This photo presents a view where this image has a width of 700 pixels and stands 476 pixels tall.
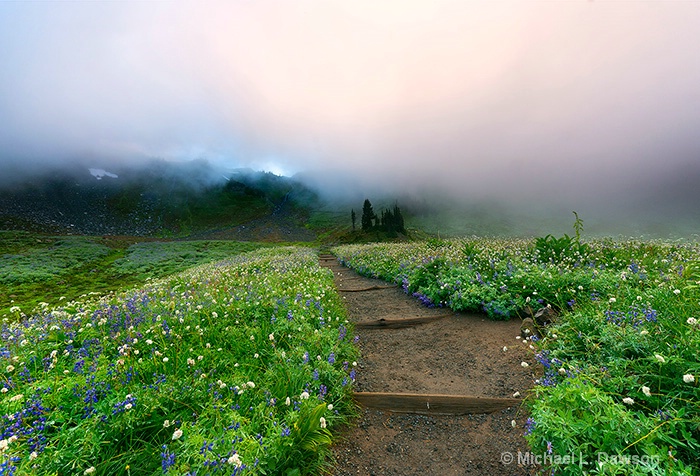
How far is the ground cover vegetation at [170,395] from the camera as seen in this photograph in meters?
3.06

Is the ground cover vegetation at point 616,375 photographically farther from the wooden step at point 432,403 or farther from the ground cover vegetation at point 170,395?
the ground cover vegetation at point 170,395

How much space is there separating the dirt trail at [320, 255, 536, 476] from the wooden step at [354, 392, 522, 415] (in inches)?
3.6

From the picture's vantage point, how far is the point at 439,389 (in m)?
5.26

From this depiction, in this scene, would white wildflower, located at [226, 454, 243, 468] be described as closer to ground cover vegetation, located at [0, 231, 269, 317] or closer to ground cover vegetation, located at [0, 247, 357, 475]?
ground cover vegetation, located at [0, 247, 357, 475]

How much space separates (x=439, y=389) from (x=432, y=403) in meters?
0.50

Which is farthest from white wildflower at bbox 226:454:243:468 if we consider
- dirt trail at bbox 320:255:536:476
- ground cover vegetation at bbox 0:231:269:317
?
ground cover vegetation at bbox 0:231:269:317

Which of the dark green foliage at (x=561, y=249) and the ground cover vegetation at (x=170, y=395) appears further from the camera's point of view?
the dark green foliage at (x=561, y=249)

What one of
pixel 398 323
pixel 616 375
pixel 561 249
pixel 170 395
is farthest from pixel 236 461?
pixel 561 249

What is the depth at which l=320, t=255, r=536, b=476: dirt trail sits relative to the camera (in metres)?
3.83

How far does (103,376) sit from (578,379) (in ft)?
20.5

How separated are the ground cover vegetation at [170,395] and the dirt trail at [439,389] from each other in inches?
22.4

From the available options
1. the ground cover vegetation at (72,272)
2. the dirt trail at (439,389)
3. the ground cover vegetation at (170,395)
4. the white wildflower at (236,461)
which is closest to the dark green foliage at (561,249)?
the dirt trail at (439,389)

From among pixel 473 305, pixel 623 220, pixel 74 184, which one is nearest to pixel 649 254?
pixel 473 305

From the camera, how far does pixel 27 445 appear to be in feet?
9.93
